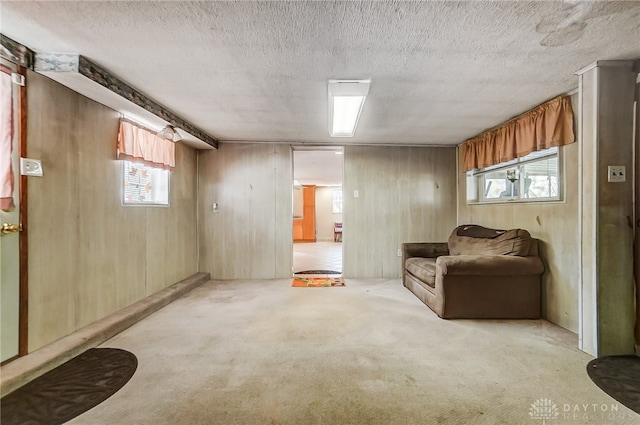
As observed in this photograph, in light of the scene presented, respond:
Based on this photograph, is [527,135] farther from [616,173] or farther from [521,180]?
[616,173]

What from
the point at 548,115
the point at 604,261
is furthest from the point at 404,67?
the point at 604,261

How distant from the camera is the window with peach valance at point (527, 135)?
8.75ft

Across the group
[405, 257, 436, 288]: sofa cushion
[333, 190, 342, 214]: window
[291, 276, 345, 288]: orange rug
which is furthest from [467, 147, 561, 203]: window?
[333, 190, 342, 214]: window

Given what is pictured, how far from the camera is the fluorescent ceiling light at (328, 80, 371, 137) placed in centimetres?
240

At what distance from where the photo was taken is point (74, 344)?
2094mm

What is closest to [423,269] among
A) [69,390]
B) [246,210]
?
[246,210]

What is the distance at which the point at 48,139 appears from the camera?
2129mm

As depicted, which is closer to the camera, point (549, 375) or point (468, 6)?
point (468, 6)

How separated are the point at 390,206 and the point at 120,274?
3.98m

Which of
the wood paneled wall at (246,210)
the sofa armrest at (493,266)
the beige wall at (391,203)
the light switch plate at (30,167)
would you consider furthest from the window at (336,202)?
the light switch plate at (30,167)

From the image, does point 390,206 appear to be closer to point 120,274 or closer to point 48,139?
point 120,274

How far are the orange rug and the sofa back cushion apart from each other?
1.80 m

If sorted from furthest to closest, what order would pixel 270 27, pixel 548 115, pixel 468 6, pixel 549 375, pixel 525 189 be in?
pixel 525 189 < pixel 548 115 < pixel 549 375 < pixel 270 27 < pixel 468 6

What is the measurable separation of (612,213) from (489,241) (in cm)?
123
